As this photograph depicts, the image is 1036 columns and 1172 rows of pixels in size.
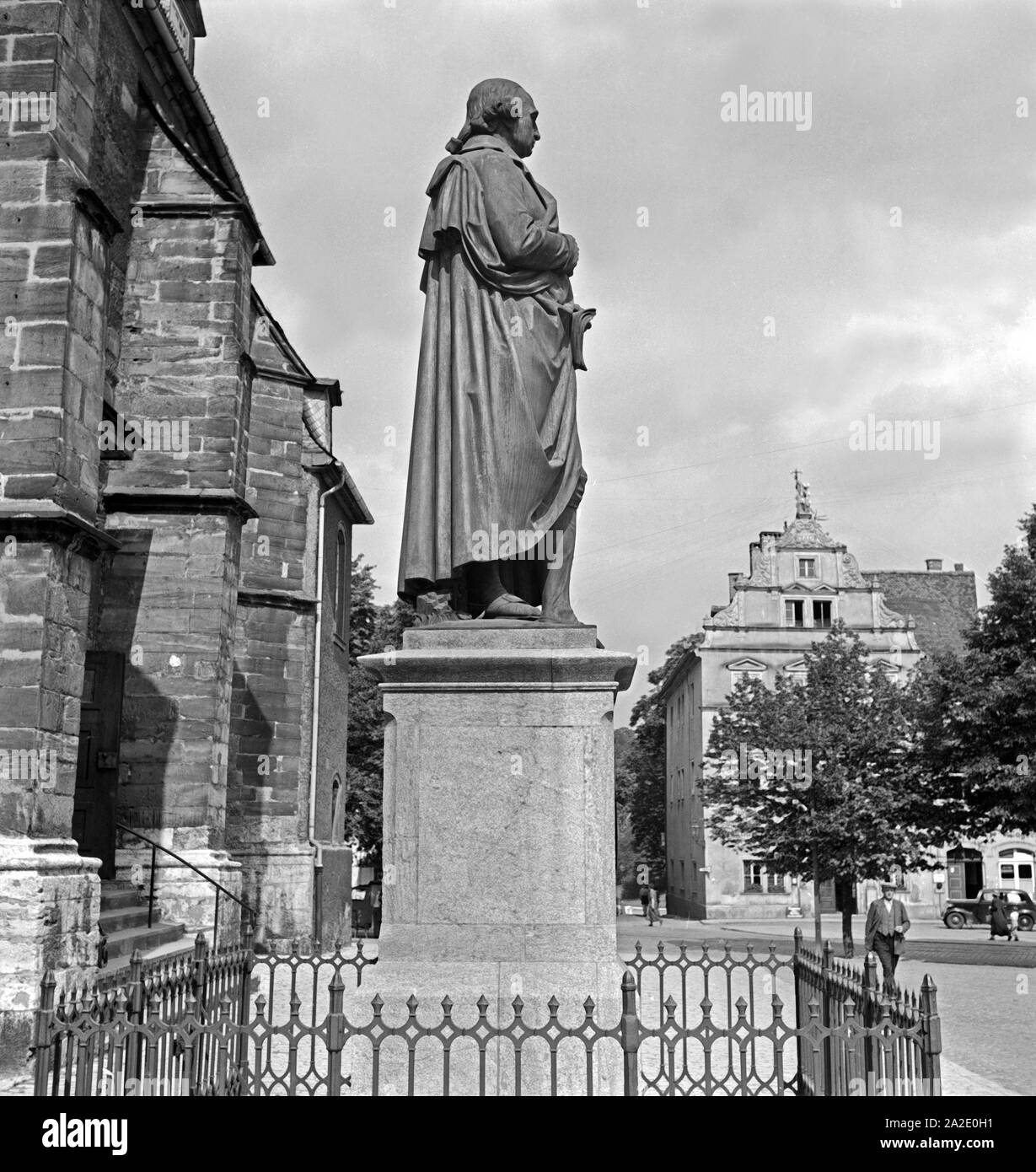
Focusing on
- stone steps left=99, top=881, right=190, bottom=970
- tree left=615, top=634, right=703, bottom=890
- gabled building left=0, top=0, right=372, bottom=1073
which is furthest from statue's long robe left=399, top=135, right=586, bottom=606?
tree left=615, top=634, right=703, bottom=890

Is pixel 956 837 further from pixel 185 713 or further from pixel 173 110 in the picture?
pixel 173 110

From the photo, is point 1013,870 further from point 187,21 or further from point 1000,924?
point 187,21

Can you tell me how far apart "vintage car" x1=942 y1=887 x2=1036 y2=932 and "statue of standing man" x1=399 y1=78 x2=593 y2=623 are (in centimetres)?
3347

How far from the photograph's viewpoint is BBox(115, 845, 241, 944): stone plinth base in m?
13.4

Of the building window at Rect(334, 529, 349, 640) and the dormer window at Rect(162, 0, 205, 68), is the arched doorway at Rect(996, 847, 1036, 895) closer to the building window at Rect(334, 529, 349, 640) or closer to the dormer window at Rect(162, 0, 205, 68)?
the building window at Rect(334, 529, 349, 640)

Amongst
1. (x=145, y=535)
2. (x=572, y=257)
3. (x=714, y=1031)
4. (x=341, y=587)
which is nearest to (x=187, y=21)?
(x=341, y=587)

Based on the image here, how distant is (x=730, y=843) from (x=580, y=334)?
22.3 m

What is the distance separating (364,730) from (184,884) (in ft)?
63.1

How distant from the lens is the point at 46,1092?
198 inches

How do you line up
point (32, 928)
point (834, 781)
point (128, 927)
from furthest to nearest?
point (834, 781) < point (128, 927) < point (32, 928)

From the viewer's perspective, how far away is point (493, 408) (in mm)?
5859

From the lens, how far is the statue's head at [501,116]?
6172mm
